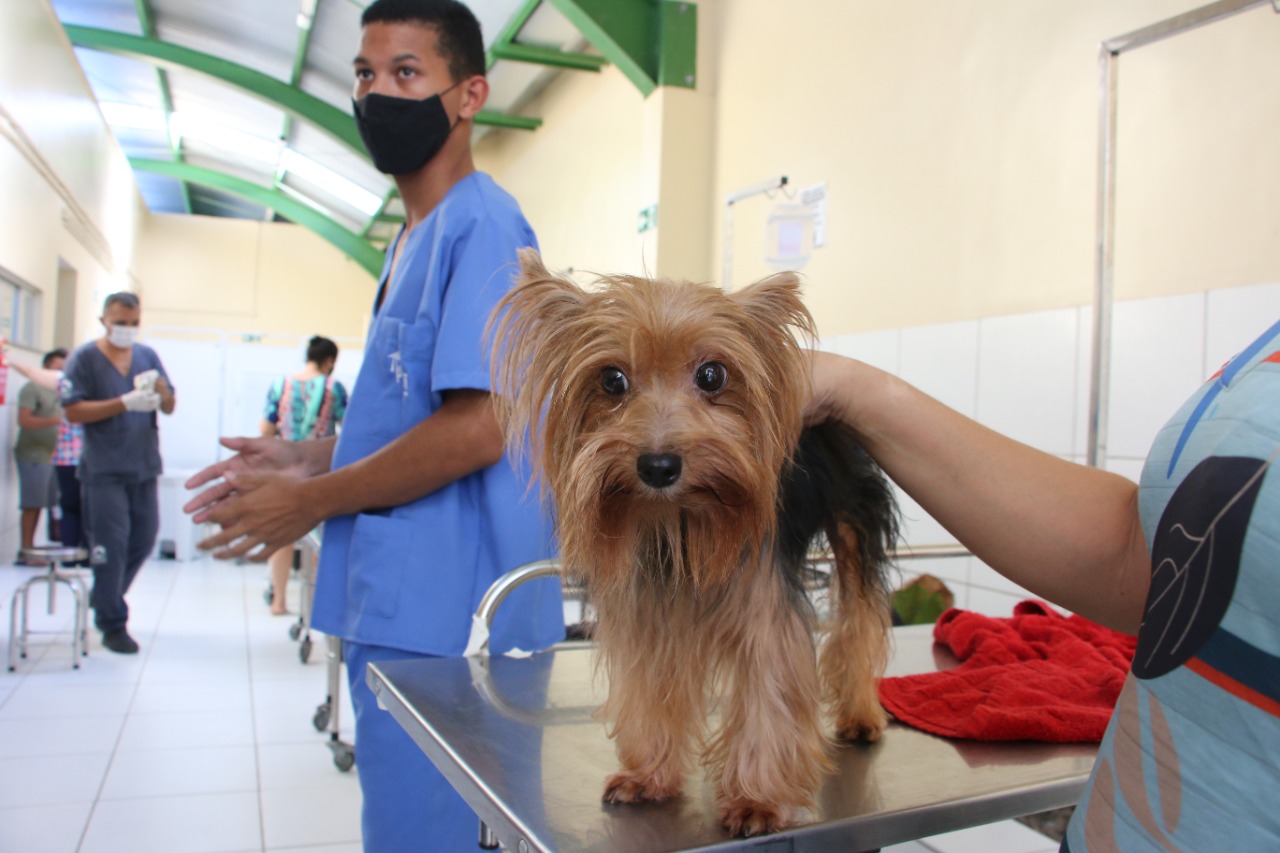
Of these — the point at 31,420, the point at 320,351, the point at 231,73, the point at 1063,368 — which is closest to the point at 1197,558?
the point at 1063,368

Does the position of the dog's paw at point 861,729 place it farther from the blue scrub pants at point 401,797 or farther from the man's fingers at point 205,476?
the man's fingers at point 205,476

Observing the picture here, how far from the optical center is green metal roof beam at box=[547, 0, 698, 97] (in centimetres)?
601

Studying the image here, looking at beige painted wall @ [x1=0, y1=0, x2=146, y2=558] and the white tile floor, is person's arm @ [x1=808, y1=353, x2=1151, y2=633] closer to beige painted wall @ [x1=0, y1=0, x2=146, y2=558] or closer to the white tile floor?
the white tile floor

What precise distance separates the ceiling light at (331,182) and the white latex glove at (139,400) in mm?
9305

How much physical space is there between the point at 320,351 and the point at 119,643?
2.43m

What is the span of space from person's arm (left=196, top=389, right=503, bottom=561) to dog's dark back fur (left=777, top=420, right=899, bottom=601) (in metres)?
0.53

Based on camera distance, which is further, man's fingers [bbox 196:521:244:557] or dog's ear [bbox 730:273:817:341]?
man's fingers [bbox 196:521:244:557]

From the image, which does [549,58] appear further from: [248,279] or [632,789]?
[248,279]

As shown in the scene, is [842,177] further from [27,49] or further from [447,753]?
[27,49]

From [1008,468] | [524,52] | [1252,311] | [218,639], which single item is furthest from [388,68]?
[524,52]

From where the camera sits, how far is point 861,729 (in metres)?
1.44

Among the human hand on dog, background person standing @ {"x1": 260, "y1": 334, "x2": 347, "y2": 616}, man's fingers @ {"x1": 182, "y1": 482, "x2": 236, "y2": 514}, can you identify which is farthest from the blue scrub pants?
background person standing @ {"x1": 260, "y1": 334, "x2": 347, "y2": 616}

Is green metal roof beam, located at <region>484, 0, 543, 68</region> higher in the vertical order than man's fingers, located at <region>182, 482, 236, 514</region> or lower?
higher

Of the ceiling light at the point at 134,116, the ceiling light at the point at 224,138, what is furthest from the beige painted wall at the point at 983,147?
the ceiling light at the point at 134,116
